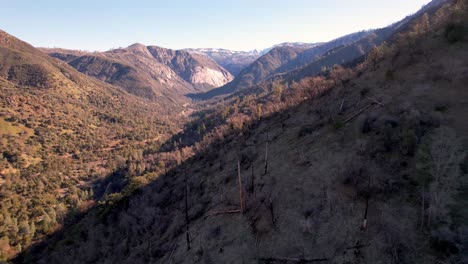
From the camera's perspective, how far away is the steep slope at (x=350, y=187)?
1482 cm

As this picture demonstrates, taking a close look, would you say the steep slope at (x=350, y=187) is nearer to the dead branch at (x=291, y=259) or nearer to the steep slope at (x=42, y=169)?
the dead branch at (x=291, y=259)

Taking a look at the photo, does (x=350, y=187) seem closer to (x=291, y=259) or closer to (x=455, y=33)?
(x=291, y=259)

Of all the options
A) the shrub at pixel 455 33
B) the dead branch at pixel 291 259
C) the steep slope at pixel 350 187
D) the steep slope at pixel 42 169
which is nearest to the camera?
the steep slope at pixel 350 187

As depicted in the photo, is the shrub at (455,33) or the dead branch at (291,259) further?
the shrub at (455,33)

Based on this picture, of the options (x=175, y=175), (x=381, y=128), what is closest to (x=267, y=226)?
(x=381, y=128)

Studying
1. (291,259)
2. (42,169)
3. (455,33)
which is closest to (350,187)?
(291,259)

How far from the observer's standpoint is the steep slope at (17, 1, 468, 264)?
14.8 metres

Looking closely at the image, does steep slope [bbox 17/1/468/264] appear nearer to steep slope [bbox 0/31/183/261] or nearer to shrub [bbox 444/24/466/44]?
shrub [bbox 444/24/466/44]

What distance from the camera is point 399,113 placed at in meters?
24.4

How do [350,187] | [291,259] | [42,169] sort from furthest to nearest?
[42,169] < [350,187] < [291,259]

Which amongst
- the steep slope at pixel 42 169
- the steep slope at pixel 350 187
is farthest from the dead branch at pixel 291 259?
the steep slope at pixel 42 169

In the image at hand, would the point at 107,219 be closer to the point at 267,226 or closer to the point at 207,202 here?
the point at 207,202

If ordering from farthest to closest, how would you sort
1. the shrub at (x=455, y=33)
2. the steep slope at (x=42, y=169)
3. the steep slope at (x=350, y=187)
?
1. the steep slope at (x=42, y=169)
2. the shrub at (x=455, y=33)
3. the steep slope at (x=350, y=187)

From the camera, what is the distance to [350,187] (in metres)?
19.3
